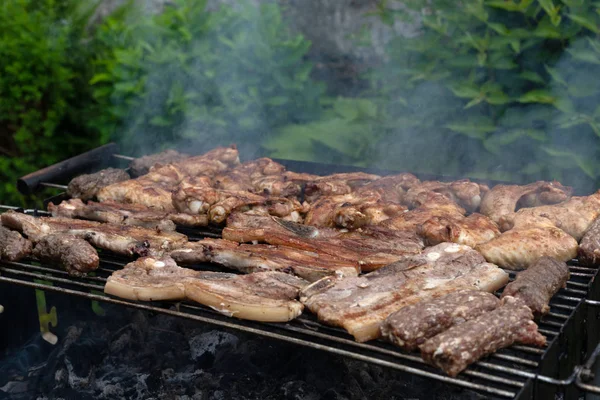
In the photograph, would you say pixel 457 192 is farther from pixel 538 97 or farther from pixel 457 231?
pixel 538 97

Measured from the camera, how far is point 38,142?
27.3 ft

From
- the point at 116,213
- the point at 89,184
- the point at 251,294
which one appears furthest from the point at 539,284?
the point at 89,184

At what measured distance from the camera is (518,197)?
465 cm

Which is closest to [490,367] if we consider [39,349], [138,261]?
[138,261]

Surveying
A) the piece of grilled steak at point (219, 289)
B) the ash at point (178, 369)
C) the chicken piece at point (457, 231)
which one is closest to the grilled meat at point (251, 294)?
the piece of grilled steak at point (219, 289)

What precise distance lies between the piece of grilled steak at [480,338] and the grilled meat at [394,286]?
0.35m

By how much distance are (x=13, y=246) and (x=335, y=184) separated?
234cm

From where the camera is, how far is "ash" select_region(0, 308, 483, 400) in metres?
4.37

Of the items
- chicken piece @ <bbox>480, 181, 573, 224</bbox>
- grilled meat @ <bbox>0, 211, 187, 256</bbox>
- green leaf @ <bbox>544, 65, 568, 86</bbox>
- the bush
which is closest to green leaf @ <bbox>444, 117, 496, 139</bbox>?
the bush

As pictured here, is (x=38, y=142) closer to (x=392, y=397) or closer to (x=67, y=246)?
(x=67, y=246)

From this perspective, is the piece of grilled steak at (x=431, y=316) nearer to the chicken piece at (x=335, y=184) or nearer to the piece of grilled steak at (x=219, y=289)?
the piece of grilled steak at (x=219, y=289)

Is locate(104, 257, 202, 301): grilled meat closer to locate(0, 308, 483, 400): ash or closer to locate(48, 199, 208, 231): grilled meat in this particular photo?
locate(48, 199, 208, 231): grilled meat

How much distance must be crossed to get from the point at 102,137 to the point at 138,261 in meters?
4.27

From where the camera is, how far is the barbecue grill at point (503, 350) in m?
2.73
